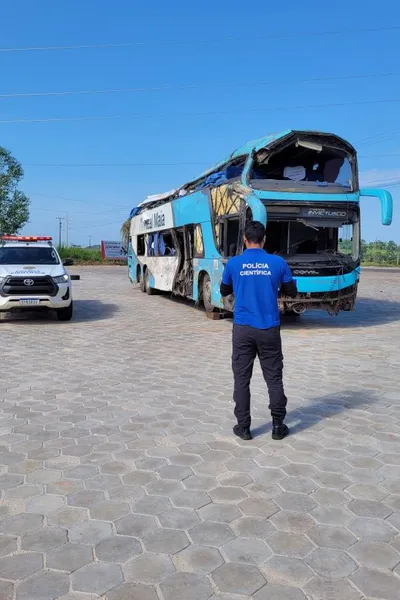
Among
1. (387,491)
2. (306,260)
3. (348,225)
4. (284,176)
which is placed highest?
(284,176)

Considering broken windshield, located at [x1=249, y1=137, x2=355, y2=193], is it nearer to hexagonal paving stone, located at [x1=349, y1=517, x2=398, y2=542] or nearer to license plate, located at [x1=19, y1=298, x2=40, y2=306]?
license plate, located at [x1=19, y1=298, x2=40, y2=306]

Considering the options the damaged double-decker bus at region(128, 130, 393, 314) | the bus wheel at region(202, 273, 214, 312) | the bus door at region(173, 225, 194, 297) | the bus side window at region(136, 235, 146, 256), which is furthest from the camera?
the bus side window at region(136, 235, 146, 256)

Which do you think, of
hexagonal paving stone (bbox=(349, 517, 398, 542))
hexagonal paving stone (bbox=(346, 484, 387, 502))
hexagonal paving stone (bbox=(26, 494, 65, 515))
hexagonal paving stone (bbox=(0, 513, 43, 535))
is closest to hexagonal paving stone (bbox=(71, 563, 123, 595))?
hexagonal paving stone (bbox=(0, 513, 43, 535))

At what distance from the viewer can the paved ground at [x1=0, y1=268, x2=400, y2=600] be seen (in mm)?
2733

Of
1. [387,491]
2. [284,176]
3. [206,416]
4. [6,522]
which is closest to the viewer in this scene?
[6,522]

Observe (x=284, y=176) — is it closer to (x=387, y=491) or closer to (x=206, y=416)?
(x=206, y=416)

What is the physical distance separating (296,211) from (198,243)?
11.5 ft

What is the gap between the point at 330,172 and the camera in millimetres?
11727

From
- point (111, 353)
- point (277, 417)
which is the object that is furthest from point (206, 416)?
point (111, 353)

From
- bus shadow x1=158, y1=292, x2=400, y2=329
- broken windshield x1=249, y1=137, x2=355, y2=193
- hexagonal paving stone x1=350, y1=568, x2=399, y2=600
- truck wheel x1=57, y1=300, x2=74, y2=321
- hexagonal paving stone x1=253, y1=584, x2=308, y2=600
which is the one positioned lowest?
hexagonal paving stone x1=350, y1=568, x2=399, y2=600

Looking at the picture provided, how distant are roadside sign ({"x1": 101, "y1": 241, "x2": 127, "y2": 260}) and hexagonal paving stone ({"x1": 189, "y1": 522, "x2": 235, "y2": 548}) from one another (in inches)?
1818

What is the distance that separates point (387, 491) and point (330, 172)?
363 inches

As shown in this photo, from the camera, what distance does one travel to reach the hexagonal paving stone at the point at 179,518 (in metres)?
3.24

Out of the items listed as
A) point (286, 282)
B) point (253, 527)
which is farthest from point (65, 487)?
point (286, 282)
